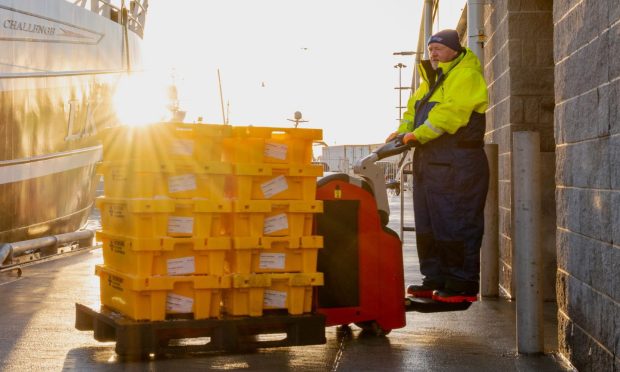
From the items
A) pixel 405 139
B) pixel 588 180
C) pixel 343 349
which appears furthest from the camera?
pixel 405 139

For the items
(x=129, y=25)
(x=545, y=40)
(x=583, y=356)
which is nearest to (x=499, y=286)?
(x=545, y=40)

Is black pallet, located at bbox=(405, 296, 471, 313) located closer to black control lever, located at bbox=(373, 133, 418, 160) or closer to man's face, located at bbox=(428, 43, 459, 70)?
black control lever, located at bbox=(373, 133, 418, 160)

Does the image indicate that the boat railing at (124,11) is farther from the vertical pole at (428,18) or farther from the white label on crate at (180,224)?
the white label on crate at (180,224)

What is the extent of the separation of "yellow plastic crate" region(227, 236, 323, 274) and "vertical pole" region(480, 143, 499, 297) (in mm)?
2732

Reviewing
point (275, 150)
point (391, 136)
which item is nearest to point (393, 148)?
point (391, 136)

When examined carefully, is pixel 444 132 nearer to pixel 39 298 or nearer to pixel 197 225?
pixel 197 225

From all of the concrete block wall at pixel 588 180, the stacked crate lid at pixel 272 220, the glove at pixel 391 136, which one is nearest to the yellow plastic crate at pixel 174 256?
the stacked crate lid at pixel 272 220

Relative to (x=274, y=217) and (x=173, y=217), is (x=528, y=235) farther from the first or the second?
(x=173, y=217)

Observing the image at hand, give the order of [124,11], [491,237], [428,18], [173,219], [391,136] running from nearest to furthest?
[173,219]
[391,136]
[491,237]
[124,11]
[428,18]

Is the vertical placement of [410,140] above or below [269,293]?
above

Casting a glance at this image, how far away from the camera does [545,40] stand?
8133 mm

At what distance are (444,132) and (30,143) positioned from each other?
7.90m

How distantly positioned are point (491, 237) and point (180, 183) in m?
3.61

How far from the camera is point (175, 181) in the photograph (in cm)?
579
